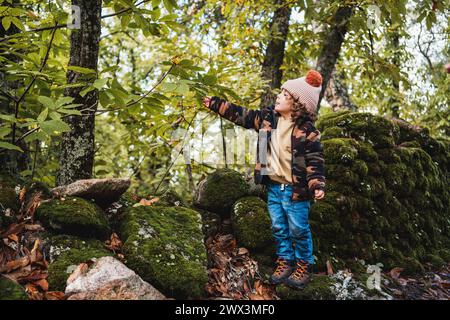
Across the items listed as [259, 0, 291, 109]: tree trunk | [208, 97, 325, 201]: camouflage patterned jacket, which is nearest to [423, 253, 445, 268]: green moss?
[208, 97, 325, 201]: camouflage patterned jacket

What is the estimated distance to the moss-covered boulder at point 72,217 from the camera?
Result: 120 inches

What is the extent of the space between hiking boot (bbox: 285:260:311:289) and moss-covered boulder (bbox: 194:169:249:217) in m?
1.16

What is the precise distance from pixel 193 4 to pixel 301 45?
4.42 meters

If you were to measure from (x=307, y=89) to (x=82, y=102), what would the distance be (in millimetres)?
2261

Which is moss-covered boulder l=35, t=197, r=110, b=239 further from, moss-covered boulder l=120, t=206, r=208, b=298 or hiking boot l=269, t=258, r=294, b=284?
hiking boot l=269, t=258, r=294, b=284

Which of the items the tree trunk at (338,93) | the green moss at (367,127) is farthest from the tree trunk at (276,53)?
the tree trunk at (338,93)

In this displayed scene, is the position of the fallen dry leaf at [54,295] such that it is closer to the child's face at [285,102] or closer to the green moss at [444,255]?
the child's face at [285,102]

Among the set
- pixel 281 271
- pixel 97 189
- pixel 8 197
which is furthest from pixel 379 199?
pixel 8 197

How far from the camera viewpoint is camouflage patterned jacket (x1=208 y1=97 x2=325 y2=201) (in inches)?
126

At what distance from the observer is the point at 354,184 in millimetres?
4496

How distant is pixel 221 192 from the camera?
13.8 feet

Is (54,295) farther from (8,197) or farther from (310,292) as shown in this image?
(310,292)
